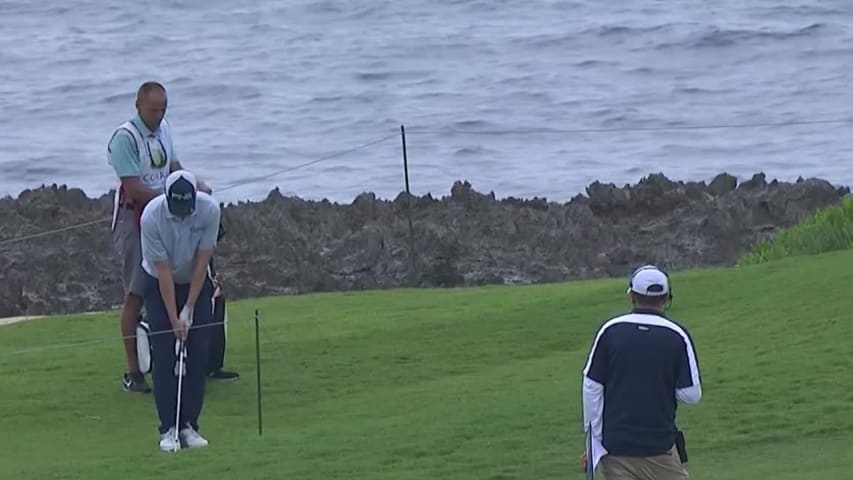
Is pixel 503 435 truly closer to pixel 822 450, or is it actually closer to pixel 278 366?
pixel 822 450

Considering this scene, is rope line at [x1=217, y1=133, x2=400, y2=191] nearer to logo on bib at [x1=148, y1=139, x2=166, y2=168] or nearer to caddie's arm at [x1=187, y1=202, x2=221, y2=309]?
logo on bib at [x1=148, y1=139, x2=166, y2=168]

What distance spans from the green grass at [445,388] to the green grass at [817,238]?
3.00ft

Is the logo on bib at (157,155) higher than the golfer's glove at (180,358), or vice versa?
the logo on bib at (157,155)

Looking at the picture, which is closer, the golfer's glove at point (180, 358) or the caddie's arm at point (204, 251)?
the caddie's arm at point (204, 251)

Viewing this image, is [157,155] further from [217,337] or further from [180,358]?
[180,358]

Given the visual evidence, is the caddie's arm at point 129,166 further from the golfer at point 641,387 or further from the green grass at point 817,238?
the green grass at point 817,238

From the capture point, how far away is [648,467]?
880cm

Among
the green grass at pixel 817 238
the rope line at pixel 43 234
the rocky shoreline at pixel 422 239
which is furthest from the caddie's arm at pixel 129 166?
the rope line at pixel 43 234

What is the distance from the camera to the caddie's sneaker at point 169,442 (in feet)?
39.1

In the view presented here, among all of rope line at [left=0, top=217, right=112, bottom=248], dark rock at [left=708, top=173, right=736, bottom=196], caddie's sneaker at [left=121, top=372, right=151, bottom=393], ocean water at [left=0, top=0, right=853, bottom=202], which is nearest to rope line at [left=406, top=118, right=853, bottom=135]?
ocean water at [left=0, top=0, right=853, bottom=202]

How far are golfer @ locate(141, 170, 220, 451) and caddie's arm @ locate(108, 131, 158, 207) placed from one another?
66 cm

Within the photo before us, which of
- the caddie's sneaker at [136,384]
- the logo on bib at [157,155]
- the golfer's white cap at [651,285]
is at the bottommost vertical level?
the caddie's sneaker at [136,384]

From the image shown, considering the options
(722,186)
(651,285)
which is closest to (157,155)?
(651,285)

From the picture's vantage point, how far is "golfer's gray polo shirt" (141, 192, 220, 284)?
11820mm
